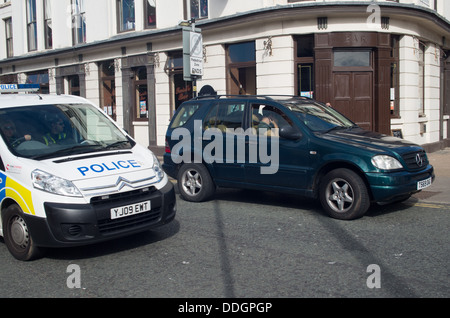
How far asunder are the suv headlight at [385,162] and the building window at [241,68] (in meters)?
9.49

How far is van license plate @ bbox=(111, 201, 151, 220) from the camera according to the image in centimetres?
551

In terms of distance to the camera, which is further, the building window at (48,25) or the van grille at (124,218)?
the building window at (48,25)

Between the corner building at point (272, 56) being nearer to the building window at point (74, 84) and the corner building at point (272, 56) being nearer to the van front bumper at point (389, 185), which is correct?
the building window at point (74, 84)

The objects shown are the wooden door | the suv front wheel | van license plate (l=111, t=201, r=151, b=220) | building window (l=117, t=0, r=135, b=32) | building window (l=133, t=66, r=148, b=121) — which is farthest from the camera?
building window (l=117, t=0, r=135, b=32)

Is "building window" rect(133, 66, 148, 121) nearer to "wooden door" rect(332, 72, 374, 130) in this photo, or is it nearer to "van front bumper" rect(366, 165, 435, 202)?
"wooden door" rect(332, 72, 374, 130)

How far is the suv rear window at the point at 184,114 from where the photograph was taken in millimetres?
9406

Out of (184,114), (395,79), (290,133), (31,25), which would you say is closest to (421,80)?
(395,79)

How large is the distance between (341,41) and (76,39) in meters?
12.7

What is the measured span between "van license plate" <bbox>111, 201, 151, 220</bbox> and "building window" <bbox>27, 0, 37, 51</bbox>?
2215 cm

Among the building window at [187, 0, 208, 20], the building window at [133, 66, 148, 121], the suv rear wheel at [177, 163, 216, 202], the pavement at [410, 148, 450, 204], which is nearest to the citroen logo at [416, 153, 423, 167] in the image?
the pavement at [410, 148, 450, 204]

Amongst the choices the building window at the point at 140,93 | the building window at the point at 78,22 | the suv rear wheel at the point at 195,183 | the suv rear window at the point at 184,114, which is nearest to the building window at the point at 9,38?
the building window at the point at 78,22
